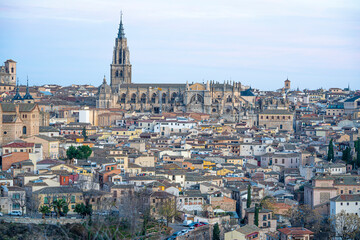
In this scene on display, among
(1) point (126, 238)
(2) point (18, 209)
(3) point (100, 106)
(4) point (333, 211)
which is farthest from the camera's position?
(3) point (100, 106)

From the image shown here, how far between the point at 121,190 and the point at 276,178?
14.0 metres

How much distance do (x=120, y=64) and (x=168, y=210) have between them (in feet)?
246

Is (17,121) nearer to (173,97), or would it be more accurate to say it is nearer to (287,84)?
(173,97)

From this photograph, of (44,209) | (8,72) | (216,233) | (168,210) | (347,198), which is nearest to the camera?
(216,233)

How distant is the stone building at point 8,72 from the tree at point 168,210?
83.8m

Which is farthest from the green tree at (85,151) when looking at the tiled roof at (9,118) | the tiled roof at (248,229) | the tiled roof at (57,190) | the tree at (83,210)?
the tiled roof at (248,229)

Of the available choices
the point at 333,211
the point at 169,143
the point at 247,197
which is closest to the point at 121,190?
the point at 247,197

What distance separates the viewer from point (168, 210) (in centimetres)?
4469

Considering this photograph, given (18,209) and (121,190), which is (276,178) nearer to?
(121,190)

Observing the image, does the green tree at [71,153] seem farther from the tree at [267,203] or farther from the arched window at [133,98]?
the arched window at [133,98]

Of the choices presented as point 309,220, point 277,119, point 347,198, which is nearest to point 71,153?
point 309,220

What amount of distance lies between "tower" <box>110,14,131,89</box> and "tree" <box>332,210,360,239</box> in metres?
75.2

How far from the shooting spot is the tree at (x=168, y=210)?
44656mm

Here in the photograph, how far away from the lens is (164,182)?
49.9m
